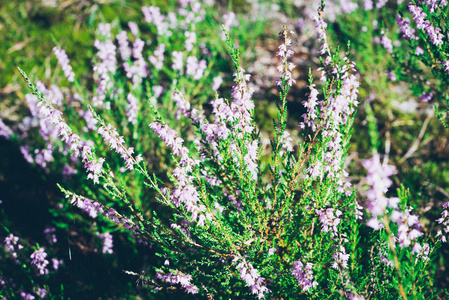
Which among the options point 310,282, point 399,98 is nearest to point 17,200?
point 310,282

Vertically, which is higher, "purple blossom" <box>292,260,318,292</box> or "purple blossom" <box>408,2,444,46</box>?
"purple blossom" <box>408,2,444,46</box>

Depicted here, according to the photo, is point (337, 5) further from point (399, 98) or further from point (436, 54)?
point (436, 54)

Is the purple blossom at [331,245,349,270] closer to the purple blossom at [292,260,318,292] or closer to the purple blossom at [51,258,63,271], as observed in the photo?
the purple blossom at [292,260,318,292]

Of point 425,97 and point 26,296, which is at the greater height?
point 425,97

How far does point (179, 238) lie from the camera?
2150 mm

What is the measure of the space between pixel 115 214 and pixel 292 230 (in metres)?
1.35

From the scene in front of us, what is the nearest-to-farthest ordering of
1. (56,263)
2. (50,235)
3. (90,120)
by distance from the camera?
1. (56,263)
2. (50,235)
3. (90,120)

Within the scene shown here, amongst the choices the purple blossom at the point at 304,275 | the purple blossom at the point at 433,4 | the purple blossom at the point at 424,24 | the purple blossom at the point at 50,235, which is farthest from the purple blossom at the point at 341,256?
the purple blossom at the point at 50,235

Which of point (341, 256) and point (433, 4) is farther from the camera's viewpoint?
point (433, 4)

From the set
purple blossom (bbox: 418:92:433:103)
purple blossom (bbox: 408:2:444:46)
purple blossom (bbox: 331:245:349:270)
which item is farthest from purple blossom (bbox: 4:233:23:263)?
purple blossom (bbox: 418:92:433:103)

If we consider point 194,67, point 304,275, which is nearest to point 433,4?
point 304,275

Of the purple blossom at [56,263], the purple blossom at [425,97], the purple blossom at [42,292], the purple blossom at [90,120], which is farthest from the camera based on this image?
the purple blossom at [90,120]

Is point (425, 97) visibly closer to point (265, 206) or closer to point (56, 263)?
point (265, 206)

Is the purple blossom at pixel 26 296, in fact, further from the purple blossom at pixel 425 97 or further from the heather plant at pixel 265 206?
the purple blossom at pixel 425 97
